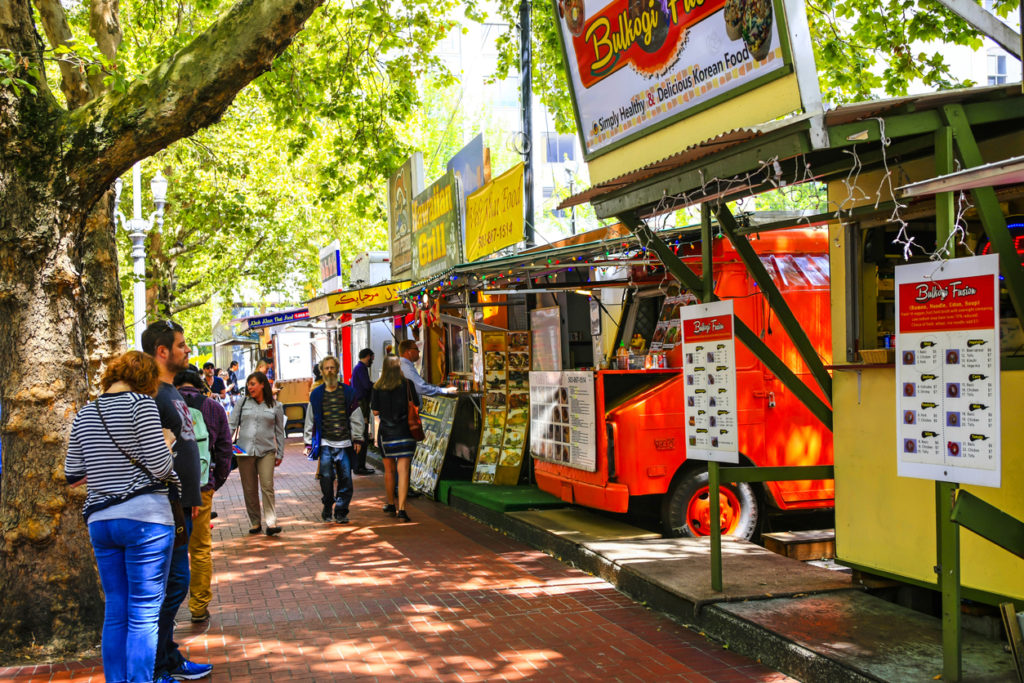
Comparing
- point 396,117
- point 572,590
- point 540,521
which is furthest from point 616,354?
point 396,117

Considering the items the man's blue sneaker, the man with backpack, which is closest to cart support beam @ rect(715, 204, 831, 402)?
the man with backpack

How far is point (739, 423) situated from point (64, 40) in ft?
23.2

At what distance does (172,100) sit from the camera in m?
6.54

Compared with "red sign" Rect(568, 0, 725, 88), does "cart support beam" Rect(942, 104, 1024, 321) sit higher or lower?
lower

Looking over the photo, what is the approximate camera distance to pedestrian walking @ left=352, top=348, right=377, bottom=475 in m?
11.9

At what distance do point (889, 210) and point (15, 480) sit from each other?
5772mm

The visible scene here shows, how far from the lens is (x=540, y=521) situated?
9.62m

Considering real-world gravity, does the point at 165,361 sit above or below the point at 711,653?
above

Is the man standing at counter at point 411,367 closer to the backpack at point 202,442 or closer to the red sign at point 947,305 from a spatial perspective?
the backpack at point 202,442

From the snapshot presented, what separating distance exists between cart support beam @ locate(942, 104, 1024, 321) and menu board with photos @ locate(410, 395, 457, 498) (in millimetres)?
8263

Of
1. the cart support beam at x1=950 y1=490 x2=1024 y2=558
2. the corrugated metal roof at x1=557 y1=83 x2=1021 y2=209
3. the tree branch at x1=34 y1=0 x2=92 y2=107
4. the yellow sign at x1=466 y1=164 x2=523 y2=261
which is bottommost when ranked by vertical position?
the cart support beam at x1=950 y1=490 x2=1024 y2=558

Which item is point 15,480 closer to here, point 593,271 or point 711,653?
point 711,653

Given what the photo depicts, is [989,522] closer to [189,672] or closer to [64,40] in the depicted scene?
[189,672]

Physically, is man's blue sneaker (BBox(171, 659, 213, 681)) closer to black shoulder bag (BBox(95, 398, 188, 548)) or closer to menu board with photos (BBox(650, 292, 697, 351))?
black shoulder bag (BBox(95, 398, 188, 548))
